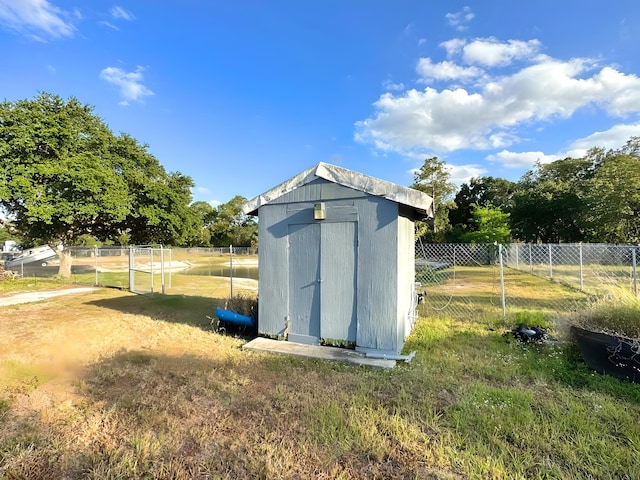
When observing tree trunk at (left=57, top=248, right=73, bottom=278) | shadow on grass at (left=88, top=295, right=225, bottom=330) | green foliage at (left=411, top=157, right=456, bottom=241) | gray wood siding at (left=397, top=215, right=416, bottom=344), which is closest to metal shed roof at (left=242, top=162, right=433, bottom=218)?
gray wood siding at (left=397, top=215, right=416, bottom=344)

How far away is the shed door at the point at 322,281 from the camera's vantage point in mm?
5191

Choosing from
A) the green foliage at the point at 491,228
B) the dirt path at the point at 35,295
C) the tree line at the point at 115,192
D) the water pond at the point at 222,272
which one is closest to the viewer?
the dirt path at the point at 35,295

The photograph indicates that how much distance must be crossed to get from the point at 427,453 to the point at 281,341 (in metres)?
3.43

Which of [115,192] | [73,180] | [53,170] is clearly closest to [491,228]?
[115,192]

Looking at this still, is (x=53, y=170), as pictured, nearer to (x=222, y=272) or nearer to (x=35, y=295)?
(x=35, y=295)

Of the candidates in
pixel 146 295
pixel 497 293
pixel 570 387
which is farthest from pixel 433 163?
pixel 570 387

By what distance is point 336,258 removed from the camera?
528 cm

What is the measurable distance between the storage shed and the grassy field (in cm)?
75

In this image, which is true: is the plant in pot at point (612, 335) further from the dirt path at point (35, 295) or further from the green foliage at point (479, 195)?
the green foliage at point (479, 195)

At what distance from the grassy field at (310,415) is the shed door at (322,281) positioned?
Answer: 2.55 feet

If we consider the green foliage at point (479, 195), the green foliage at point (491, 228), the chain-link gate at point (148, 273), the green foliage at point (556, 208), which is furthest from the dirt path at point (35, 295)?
the green foliage at point (479, 195)

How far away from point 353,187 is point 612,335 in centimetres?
388

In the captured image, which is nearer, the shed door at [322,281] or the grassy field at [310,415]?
the grassy field at [310,415]

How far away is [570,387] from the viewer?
3.72 m
